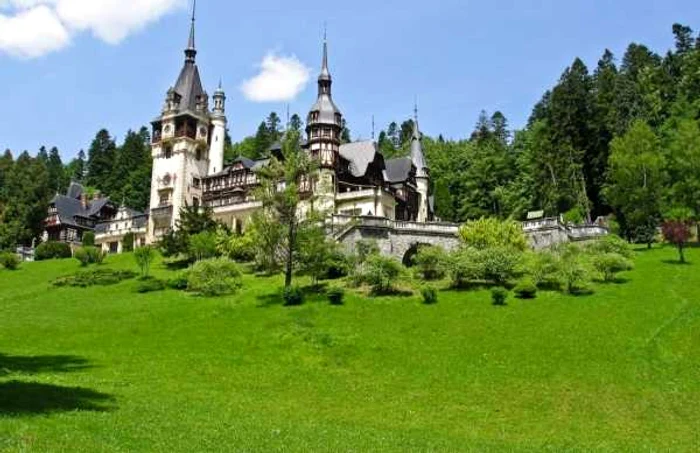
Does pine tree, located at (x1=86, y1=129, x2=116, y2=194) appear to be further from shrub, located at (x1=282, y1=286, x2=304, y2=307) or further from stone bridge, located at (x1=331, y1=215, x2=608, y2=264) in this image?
shrub, located at (x1=282, y1=286, x2=304, y2=307)

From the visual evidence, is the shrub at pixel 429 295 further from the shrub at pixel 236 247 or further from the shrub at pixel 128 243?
the shrub at pixel 128 243

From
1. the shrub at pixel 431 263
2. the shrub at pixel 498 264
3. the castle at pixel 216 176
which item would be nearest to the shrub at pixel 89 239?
the castle at pixel 216 176

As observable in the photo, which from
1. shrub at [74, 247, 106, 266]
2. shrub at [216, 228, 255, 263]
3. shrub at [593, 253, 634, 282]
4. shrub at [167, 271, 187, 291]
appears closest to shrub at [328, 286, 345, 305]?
shrub at [167, 271, 187, 291]

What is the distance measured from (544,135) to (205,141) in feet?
125

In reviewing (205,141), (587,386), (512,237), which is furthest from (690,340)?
(205,141)

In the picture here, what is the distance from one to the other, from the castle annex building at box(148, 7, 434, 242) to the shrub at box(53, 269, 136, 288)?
15.7 meters

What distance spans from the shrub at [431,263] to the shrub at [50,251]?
43.2m

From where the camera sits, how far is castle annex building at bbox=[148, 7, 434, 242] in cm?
7071

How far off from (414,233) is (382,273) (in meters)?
12.8

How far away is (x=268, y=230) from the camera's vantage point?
160 feet

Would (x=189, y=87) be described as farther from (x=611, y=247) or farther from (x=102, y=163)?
(x=102, y=163)

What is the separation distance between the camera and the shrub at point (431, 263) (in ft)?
158

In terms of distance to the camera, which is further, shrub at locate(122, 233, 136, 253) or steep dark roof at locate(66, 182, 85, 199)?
steep dark roof at locate(66, 182, 85, 199)

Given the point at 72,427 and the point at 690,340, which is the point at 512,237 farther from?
the point at 72,427
